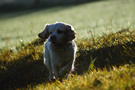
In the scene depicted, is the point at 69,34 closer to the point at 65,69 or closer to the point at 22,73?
the point at 65,69

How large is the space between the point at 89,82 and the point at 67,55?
2.06m

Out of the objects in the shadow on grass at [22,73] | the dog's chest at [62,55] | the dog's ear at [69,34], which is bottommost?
the shadow on grass at [22,73]

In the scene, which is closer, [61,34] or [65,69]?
[61,34]

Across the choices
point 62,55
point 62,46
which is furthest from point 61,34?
point 62,55

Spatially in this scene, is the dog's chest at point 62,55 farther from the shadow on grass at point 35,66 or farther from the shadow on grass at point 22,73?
the shadow on grass at point 22,73

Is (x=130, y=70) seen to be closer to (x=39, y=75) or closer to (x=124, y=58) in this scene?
(x=124, y=58)

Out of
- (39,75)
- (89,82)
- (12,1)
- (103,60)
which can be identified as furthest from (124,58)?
(12,1)

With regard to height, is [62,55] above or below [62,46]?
below

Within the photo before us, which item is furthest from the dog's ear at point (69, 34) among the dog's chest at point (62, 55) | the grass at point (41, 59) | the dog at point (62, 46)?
the grass at point (41, 59)

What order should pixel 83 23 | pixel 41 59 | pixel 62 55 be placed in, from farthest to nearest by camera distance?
pixel 83 23 < pixel 41 59 < pixel 62 55

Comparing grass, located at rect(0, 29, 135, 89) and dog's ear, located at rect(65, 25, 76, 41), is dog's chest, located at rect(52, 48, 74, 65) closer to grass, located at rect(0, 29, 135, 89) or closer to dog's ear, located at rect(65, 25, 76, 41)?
dog's ear, located at rect(65, 25, 76, 41)

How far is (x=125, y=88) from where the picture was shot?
110 inches

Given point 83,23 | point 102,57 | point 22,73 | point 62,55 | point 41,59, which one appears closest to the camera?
point 62,55

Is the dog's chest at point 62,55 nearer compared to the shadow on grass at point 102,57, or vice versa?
the dog's chest at point 62,55
